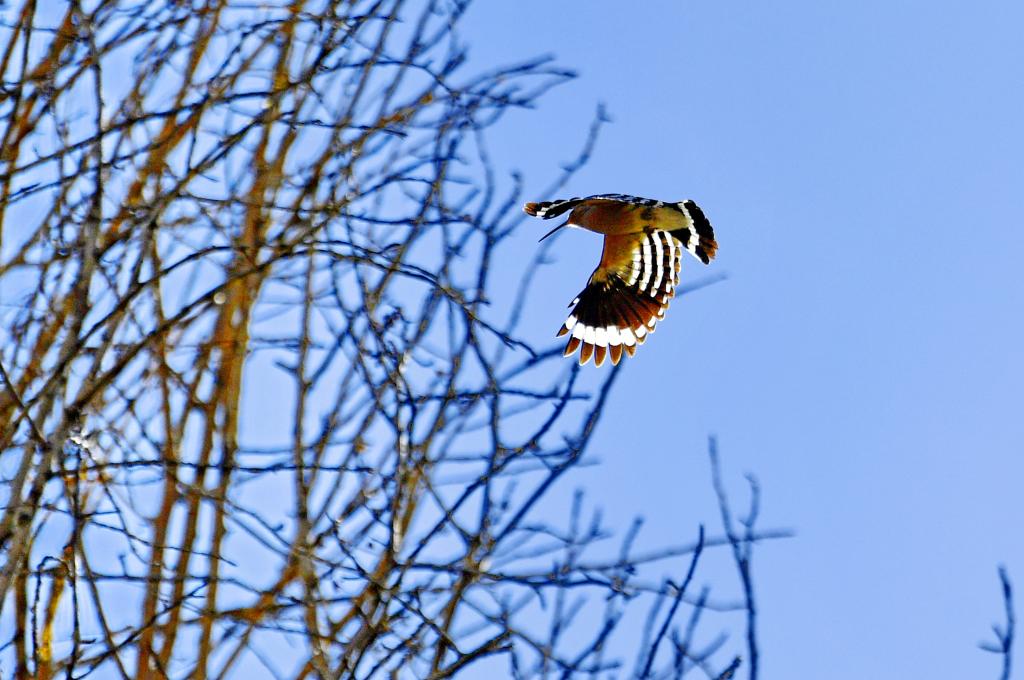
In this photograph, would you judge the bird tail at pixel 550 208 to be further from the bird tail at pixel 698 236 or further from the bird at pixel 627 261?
the bird tail at pixel 698 236

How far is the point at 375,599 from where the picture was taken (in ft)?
7.16

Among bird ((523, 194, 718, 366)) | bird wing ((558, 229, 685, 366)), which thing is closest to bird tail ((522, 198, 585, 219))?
bird ((523, 194, 718, 366))

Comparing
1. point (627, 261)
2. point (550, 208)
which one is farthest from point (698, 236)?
point (550, 208)

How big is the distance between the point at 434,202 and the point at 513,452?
0.68 m

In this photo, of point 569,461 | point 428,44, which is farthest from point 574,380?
point 428,44

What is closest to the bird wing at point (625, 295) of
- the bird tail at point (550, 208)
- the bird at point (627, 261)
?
the bird at point (627, 261)

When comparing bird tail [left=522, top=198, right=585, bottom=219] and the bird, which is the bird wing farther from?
bird tail [left=522, top=198, right=585, bottom=219]

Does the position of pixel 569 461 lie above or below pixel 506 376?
below

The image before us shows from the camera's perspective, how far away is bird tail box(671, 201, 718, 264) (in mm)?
4590

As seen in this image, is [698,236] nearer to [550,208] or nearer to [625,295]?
[625,295]

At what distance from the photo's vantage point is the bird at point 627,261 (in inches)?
176

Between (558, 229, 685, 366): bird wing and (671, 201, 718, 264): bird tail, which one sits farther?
(671, 201, 718, 264): bird tail

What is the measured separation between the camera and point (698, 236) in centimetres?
473

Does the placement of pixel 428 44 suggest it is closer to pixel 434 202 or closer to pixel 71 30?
pixel 434 202
